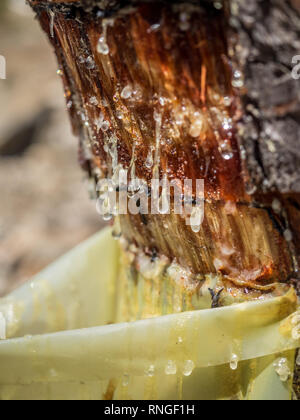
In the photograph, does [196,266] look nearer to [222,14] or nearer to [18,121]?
[222,14]

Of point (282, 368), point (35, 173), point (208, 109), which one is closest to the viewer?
point (208, 109)

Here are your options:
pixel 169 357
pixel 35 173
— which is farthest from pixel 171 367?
pixel 35 173

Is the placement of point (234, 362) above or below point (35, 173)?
below

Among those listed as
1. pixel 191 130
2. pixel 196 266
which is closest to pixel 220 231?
pixel 196 266

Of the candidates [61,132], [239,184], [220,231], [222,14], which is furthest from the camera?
[61,132]

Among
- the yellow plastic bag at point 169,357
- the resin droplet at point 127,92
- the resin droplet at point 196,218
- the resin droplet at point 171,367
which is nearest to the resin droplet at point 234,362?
the yellow plastic bag at point 169,357

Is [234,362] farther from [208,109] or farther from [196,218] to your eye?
[208,109]

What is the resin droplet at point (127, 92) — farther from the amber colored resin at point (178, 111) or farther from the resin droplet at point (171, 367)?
the resin droplet at point (171, 367)
